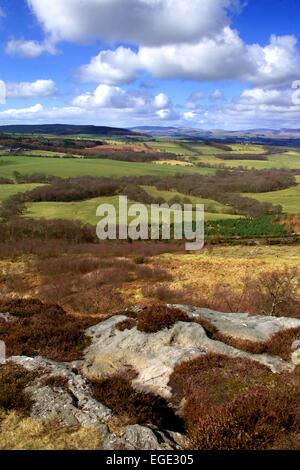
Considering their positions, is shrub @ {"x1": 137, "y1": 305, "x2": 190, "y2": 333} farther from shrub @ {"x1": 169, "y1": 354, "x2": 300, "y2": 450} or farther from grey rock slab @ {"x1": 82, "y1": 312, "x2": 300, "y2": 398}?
shrub @ {"x1": 169, "y1": 354, "x2": 300, "y2": 450}

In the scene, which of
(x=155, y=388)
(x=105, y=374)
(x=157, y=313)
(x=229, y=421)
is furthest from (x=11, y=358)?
(x=229, y=421)

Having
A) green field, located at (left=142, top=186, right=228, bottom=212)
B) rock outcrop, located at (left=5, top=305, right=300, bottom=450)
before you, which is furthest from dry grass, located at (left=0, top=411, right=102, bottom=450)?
green field, located at (left=142, top=186, right=228, bottom=212)

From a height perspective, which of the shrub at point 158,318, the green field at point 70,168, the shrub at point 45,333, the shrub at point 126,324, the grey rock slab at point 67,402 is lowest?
the shrub at point 45,333

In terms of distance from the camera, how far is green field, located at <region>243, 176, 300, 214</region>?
303 ft

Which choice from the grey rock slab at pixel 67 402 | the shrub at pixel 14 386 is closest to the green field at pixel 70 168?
the shrub at pixel 14 386

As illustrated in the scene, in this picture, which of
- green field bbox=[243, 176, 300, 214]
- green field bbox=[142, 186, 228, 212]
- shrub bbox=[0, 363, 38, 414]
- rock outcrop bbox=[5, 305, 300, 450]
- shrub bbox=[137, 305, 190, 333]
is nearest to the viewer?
rock outcrop bbox=[5, 305, 300, 450]

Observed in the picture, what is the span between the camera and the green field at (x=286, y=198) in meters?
92.2

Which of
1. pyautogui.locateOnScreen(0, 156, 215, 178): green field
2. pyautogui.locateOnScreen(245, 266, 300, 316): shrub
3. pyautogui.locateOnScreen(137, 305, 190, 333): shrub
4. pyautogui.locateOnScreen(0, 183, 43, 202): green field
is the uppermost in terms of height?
pyautogui.locateOnScreen(0, 156, 215, 178): green field

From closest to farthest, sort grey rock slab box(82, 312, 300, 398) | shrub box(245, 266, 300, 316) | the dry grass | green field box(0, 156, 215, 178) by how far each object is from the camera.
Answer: the dry grass, grey rock slab box(82, 312, 300, 398), shrub box(245, 266, 300, 316), green field box(0, 156, 215, 178)

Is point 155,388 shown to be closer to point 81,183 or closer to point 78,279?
point 78,279

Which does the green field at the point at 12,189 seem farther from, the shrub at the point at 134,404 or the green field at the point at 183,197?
the shrub at the point at 134,404

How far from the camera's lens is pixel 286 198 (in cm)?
10400

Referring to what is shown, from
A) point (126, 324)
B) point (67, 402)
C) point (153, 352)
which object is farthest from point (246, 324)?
point (67, 402)
